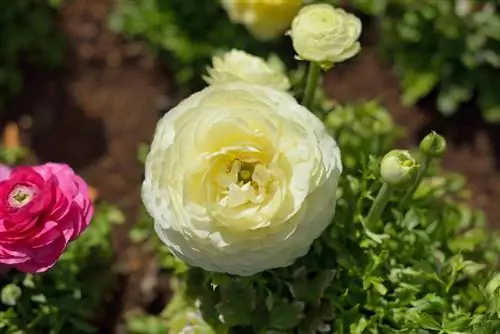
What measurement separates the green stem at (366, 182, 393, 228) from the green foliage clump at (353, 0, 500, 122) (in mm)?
708

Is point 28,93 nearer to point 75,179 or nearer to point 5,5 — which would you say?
point 5,5

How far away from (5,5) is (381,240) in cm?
112

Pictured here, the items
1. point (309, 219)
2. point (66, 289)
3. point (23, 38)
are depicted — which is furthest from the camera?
point (23, 38)

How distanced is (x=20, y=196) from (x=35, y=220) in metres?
0.04

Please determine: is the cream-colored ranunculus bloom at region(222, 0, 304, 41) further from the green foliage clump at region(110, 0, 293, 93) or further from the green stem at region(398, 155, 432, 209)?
the green stem at region(398, 155, 432, 209)

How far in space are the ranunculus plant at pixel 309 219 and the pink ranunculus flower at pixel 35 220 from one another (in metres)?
0.13

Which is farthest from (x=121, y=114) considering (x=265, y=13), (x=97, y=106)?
(x=265, y=13)

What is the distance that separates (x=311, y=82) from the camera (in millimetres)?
1402

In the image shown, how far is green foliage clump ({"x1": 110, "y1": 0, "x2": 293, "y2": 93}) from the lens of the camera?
6.68ft

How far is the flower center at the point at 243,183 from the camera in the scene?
1.17 m

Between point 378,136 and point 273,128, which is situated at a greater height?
point 273,128

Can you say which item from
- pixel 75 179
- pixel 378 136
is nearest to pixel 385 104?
pixel 378 136

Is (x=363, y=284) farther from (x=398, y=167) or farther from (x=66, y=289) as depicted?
(x=66, y=289)

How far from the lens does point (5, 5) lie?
6.89 ft
